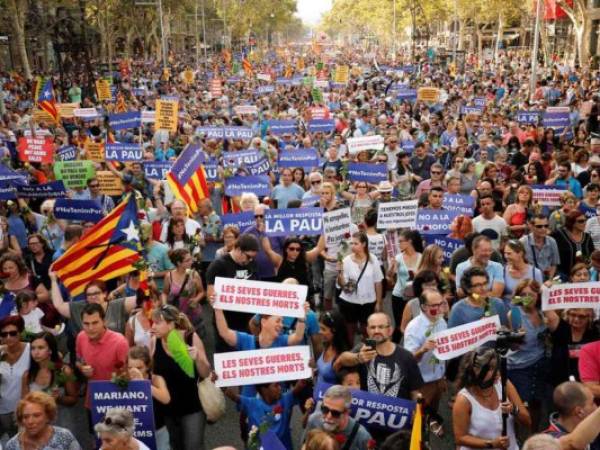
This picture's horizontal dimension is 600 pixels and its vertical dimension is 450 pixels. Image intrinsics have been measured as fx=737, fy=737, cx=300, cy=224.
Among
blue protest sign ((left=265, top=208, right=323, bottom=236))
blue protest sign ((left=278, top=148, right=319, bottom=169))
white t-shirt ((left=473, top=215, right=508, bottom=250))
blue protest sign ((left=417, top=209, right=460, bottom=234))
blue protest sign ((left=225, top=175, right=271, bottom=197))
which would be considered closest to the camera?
blue protest sign ((left=265, top=208, right=323, bottom=236))

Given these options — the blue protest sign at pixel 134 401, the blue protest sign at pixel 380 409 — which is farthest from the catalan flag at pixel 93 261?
the blue protest sign at pixel 380 409

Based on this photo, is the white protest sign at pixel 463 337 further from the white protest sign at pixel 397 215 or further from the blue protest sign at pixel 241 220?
the blue protest sign at pixel 241 220

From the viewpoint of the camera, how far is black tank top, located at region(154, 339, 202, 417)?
5.06 metres

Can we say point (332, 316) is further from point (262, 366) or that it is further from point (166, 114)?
point (166, 114)

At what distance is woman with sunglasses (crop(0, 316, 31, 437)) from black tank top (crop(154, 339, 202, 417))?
38.7 inches

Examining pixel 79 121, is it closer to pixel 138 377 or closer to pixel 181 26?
pixel 138 377

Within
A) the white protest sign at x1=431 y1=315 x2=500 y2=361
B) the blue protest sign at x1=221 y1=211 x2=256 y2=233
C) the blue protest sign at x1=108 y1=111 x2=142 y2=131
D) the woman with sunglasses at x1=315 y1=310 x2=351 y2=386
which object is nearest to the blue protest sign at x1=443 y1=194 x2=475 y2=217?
the blue protest sign at x1=221 y1=211 x2=256 y2=233

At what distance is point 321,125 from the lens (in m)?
16.8

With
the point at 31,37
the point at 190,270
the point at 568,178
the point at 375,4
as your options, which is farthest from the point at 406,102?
the point at 375,4

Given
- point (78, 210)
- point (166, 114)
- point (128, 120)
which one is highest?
point (166, 114)

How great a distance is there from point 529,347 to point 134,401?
2.93 m

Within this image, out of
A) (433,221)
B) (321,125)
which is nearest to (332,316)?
(433,221)

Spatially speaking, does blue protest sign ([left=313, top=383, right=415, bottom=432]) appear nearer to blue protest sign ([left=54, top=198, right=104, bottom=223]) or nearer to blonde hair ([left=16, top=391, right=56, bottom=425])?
blonde hair ([left=16, top=391, right=56, bottom=425])

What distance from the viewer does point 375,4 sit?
8650 cm
